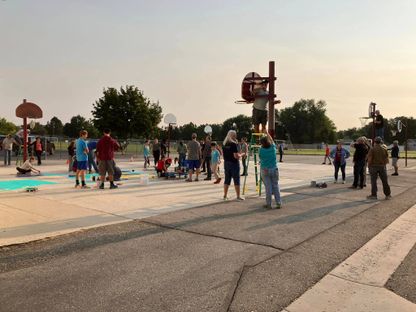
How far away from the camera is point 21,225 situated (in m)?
6.69

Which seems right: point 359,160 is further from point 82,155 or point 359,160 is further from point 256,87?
point 82,155

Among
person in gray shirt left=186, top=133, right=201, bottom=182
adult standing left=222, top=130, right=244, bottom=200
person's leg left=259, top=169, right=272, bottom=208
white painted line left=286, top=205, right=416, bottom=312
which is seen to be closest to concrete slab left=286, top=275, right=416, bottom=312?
white painted line left=286, top=205, right=416, bottom=312

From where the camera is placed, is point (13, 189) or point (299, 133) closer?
point (13, 189)

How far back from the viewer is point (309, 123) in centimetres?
12800

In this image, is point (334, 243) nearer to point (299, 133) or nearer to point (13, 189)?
point (13, 189)

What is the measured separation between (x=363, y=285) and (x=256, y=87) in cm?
799

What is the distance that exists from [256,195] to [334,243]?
17.7 feet

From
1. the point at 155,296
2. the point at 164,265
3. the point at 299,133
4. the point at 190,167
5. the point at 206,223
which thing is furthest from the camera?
the point at 299,133

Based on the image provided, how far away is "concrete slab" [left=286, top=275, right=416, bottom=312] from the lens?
12.2 ft

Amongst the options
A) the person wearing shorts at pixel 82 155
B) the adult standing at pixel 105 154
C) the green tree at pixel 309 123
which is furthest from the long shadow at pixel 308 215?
the green tree at pixel 309 123

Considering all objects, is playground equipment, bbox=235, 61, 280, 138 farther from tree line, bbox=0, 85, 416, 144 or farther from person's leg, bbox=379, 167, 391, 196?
tree line, bbox=0, 85, 416, 144

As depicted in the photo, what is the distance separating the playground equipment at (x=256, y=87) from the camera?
11.2 meters

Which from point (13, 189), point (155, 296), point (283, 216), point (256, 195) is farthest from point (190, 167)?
point (155, 296)

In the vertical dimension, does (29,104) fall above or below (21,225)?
above
